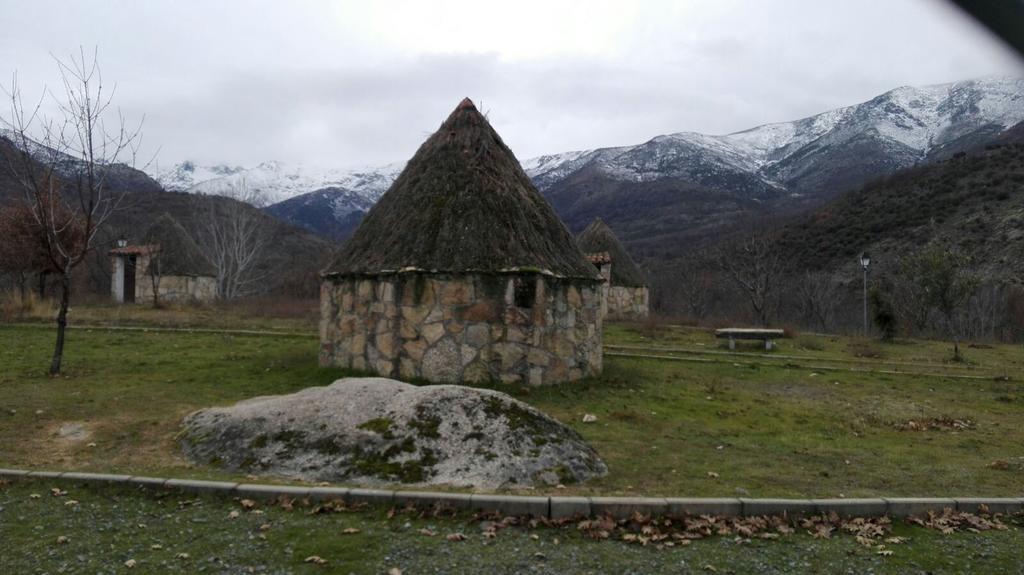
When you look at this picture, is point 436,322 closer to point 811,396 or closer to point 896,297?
point 811,396

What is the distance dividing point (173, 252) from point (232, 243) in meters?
13.3

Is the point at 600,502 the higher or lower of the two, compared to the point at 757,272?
lower

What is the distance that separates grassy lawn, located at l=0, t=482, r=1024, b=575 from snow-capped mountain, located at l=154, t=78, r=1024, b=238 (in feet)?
234

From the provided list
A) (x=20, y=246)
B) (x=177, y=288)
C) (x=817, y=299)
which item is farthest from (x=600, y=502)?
(x=817, y=299)

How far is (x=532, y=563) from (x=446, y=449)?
7.48 feet

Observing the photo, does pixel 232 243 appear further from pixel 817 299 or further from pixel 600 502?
pixel 600 502

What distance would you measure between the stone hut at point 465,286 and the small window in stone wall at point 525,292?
16mm

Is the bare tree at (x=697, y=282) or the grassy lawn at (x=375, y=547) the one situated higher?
the bare tree at (x=697, y=282)

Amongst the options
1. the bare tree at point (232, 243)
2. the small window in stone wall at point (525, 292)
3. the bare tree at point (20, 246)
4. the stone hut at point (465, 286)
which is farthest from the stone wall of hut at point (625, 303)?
the bare tree at point (232, 243)

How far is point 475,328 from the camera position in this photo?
11.6 m

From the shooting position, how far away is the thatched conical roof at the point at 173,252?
31359 mm

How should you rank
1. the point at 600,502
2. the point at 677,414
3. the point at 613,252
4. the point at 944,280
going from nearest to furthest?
the point at 600,502
the point at 677,414
the point at 944,280
the point at 613,252

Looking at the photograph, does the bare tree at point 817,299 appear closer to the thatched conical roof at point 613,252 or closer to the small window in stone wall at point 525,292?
the thatched conical roof at point 613,252

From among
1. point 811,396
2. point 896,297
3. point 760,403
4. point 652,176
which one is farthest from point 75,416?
point 652,176
